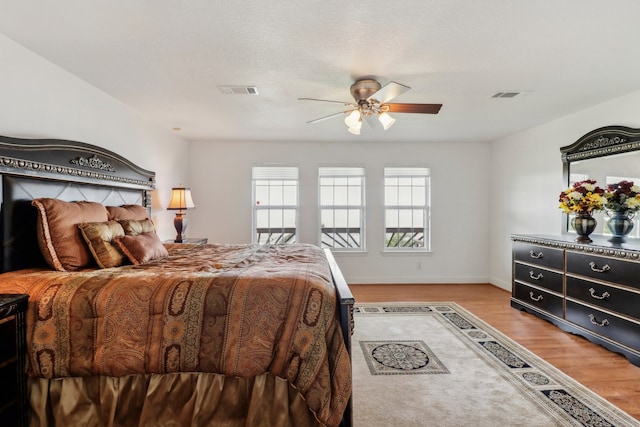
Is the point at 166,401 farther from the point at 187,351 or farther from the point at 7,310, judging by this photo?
the point at 7,310

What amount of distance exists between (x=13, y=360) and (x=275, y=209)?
4074 mm

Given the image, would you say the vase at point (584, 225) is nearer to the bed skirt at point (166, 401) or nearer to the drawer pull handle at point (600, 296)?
the drawer pull handle at point (600, 296)

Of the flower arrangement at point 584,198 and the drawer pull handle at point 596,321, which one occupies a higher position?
the flower arrangement at point 584,198

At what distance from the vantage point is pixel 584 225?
3406 millimetres

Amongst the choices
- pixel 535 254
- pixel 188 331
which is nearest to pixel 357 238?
pixel 535 254

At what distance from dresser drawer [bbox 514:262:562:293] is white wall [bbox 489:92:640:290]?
76 centimetres

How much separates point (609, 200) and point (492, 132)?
2.01m

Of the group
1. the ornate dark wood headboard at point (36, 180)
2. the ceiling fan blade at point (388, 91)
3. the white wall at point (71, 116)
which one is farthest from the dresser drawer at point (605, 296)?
the white wall at point (71, 116)

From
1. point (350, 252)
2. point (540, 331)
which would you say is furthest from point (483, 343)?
point (350, 252)

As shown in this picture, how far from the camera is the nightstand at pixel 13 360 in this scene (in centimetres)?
160

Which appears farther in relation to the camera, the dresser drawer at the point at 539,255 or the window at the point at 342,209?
the window at the point at 342,209

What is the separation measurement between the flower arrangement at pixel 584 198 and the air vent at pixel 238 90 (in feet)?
12.0

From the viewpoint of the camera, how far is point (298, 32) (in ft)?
6.84

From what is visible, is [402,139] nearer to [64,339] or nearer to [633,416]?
[633,416]
